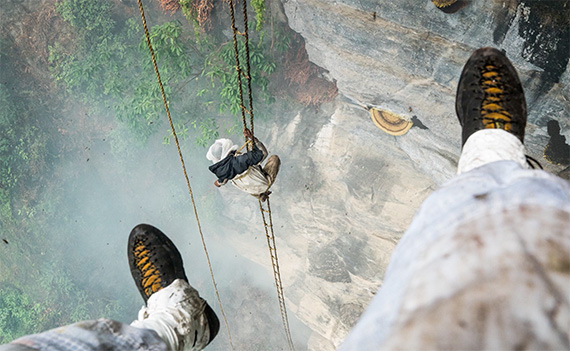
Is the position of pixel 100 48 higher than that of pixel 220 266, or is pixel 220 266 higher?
pixel 100 48

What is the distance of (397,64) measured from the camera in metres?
4.92

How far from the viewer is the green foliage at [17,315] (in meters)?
9.48

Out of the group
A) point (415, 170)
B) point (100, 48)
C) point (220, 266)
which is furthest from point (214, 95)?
point (220, 266)

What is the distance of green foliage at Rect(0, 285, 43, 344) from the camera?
9.48m

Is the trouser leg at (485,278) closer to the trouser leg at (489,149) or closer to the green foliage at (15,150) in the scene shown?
the trouser leg at (489,149)

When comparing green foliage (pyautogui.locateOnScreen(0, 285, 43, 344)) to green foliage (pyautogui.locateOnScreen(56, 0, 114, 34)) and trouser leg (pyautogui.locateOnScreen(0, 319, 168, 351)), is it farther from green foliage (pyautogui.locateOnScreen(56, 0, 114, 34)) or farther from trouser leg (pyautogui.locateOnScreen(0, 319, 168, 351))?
trouser leg (pyautogui.locateOnScreen(0, 319, 168, 351))

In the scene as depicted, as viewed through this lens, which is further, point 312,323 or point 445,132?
point 312,323

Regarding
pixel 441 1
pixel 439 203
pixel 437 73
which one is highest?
pixel 439 203

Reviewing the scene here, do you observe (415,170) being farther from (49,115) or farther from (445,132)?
(49,115)

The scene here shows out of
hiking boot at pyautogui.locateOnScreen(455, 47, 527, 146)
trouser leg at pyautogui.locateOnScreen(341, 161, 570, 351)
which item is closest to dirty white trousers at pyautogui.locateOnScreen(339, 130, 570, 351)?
trouser leg at pyautogui.locateOnScreen(341, 161, 570, 351)

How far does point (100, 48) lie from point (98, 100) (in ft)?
4.64

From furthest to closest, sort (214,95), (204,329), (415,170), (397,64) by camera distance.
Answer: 1. (214,95)
2. (415,170)
3. (397,64)
4. (204,329)

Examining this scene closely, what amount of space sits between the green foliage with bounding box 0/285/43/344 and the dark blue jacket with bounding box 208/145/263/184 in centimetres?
948

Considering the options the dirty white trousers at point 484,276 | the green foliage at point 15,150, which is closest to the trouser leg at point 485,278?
the dirty white trousers at point 484,276
